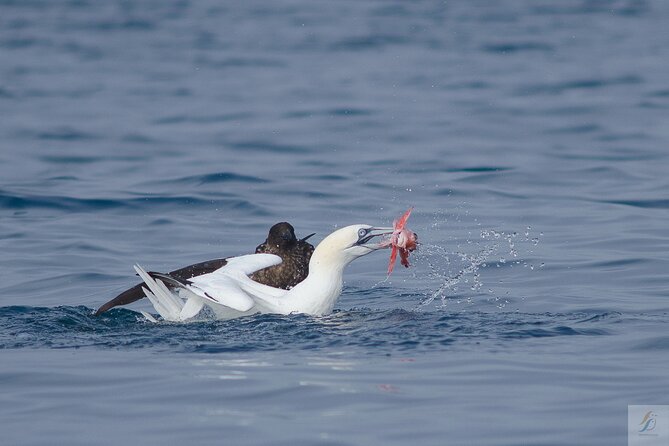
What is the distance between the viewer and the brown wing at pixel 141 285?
10.6m

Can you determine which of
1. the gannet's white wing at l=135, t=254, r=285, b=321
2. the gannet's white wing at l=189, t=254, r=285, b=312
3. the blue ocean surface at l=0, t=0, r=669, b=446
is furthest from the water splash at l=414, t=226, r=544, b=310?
the gannet's white wing at l=135, t=254, r=285, b=321

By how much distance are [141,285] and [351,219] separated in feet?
17.9

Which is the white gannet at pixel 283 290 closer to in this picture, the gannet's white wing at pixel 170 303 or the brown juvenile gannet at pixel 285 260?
the gannet's white wing at pixel 170 303

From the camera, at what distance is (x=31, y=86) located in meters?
29.0

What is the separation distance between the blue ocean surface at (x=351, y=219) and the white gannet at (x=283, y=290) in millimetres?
164

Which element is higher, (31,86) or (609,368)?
(31,86)

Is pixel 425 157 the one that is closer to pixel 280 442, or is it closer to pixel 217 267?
pixel 217 267

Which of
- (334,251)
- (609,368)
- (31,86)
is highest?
(31,86)

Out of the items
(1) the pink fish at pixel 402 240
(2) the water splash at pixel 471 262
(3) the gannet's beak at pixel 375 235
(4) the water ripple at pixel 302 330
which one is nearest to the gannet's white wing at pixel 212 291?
(4) the water ripple at pixel 302 330

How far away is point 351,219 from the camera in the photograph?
15938 mm

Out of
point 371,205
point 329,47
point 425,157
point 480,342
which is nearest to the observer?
point 480,342

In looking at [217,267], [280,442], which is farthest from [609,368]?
[217,267]

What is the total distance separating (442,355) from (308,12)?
34571 millimetres

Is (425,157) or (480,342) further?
(425,157)
